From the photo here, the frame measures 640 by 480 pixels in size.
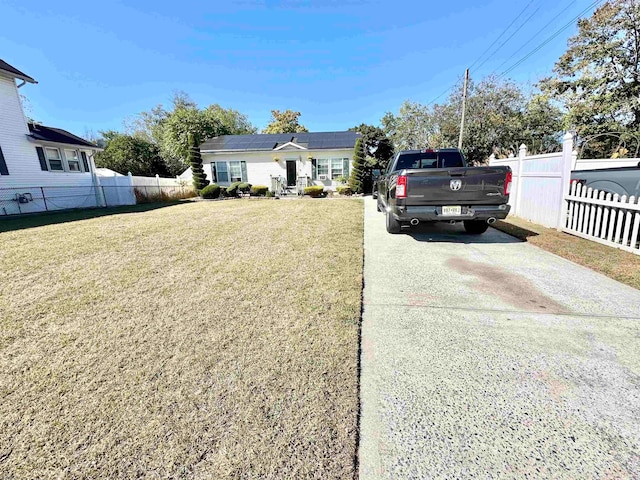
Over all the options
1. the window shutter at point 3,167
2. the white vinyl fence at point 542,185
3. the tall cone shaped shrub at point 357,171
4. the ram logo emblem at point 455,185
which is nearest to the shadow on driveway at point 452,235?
the ram logo emblem at point 455,185

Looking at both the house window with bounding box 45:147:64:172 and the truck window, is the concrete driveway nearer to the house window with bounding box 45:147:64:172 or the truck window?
the truck window

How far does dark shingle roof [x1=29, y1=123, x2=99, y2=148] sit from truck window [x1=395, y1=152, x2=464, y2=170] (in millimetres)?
16027

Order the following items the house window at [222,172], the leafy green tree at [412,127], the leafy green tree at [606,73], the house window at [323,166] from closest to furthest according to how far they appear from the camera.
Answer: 1. the leafy green tree at [606,73]
2. the house window at [323,166]
3. the house window at [222,172]
4. the leafy green tree at [412,127]

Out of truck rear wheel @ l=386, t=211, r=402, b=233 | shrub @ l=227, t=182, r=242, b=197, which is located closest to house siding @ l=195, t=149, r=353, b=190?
shrub @ l=227, t=182, r=242, b=197

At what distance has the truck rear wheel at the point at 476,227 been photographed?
6.16 m

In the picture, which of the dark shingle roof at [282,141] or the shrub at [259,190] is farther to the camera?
the dark shingle roof at [282,141]

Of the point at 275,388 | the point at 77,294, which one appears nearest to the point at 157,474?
the point at 275,388

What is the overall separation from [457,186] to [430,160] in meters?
2.43

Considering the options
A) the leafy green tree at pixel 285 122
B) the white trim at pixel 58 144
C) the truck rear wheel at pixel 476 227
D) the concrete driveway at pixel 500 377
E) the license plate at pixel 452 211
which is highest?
the leafy green tree at pixel 285 122

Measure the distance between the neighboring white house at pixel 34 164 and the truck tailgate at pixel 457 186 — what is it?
1616 centimetres

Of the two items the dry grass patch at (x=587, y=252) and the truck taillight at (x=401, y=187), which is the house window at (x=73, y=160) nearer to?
the truck taillight at (x=401, y=187)

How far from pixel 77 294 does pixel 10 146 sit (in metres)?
14.4

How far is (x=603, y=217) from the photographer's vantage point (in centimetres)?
518

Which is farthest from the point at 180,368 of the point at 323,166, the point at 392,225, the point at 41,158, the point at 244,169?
the point at 244,169
